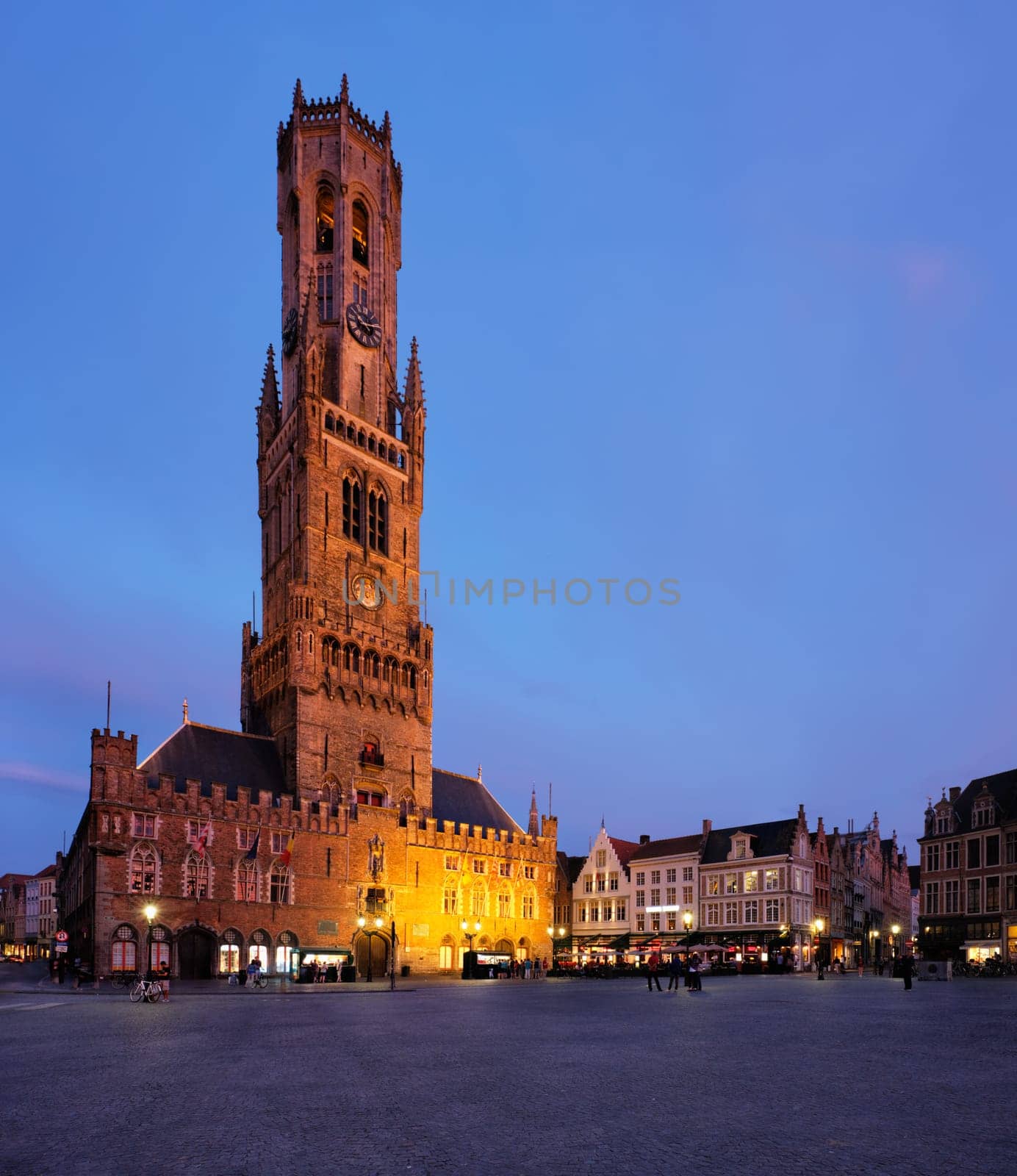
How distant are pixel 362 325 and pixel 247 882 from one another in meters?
41.2

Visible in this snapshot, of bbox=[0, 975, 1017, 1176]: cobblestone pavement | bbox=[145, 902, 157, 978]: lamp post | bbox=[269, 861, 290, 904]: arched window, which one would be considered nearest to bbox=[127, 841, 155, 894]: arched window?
bbox=[145, 902, 157, 978]: lamp post

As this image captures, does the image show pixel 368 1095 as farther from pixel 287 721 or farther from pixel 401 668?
pixel 401 668

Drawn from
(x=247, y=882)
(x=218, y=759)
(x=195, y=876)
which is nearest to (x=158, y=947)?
(x=195, y=876)

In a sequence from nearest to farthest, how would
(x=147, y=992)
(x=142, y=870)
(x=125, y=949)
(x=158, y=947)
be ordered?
1. (x=147, y=992)
2. (x=125, y=949)
3. (x=142, y=870)
4. (x=158, y=947)

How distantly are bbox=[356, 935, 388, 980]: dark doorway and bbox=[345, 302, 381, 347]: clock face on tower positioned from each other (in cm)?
4245

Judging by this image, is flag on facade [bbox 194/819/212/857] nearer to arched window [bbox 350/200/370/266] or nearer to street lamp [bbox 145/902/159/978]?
street lamp [bbox 145/902/159/978]

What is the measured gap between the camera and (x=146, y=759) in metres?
56.3

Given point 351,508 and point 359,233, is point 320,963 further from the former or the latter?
point 359,233

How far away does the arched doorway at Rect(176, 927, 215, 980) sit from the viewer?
5231 cm

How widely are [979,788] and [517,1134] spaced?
78.3 metres

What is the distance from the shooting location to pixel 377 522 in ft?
235

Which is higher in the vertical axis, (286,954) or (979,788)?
(979,788)

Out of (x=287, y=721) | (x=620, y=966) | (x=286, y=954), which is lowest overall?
(x=620, y=966)

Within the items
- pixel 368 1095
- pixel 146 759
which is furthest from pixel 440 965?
pixel 368 1095
